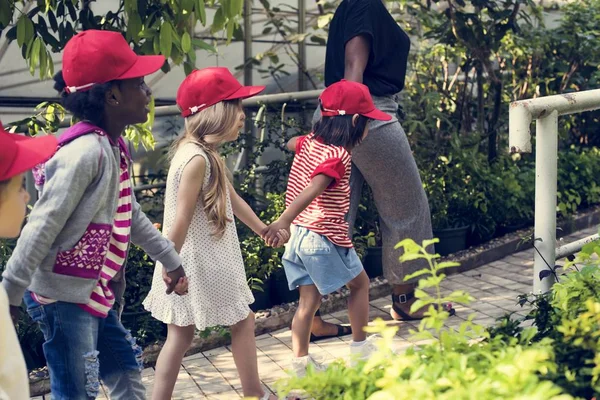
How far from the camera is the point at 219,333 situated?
519 centimetres

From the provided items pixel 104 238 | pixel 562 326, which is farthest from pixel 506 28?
pixel 562 326

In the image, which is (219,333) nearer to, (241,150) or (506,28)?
(241,150)

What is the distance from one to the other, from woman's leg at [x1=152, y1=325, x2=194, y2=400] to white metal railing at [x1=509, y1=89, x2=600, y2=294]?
1.47 metres

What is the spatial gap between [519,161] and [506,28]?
3.92 feet

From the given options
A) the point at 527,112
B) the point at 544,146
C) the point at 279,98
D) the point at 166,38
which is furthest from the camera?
the point at 279,98

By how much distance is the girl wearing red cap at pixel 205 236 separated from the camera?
3.95 metres

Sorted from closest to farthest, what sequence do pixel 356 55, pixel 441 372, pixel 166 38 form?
1. pixel 441 372
2. pixel 166 38
3. pixel 356 55

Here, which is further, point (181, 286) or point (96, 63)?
point (181, 286)

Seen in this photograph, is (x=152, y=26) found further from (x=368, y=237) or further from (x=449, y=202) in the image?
(x=449, y=202)

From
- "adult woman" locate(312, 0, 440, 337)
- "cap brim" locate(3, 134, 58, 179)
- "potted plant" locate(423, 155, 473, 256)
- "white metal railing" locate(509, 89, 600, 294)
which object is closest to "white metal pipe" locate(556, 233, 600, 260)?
"white metal railing" locate(509, 89, 600, 294)

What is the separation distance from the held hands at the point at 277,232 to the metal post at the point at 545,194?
1278 millimetres

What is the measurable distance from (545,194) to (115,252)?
1.49 metres

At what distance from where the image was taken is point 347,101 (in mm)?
4539

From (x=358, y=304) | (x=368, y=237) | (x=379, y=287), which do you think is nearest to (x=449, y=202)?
(x=368, y=237)
